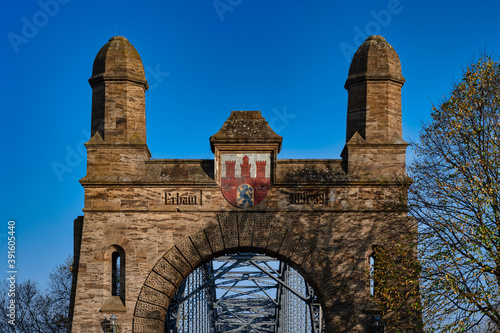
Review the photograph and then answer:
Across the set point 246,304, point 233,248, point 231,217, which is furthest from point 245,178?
point 246,304

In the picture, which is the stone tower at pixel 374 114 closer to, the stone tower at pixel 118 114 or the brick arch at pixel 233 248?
the brick arch at pixel 233 248

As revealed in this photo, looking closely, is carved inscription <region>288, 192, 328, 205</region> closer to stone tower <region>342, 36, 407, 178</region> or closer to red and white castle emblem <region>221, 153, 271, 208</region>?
red and white castle emblem <region>221, 153, 271, 208</region>

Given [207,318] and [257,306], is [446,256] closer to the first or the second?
[207,318]

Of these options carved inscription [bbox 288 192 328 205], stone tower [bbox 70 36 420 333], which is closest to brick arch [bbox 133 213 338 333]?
stone tower [bbox 70 36 420 333]

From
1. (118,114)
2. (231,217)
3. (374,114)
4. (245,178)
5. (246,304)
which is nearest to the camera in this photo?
(231,217)

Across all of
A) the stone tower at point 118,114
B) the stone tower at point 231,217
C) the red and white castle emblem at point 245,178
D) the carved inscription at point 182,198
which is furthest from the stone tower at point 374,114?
the stone tower at point 118,114

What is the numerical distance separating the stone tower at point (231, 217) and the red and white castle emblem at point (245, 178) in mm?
29

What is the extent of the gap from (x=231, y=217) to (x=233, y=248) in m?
0.90

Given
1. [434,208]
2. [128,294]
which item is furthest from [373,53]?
[128,294]

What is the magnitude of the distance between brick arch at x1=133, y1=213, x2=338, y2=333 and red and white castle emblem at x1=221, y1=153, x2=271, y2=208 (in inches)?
19.1

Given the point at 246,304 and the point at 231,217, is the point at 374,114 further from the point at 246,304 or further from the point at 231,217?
the point at 246,304

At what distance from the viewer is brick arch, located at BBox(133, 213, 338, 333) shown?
23.6 meters

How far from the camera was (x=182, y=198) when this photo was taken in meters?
23.8

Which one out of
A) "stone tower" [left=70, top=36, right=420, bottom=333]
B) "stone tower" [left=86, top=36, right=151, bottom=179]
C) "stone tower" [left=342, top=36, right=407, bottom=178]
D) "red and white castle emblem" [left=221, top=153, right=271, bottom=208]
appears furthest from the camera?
"stone tower" [left=86, top=36, right=151, bottom=179]
